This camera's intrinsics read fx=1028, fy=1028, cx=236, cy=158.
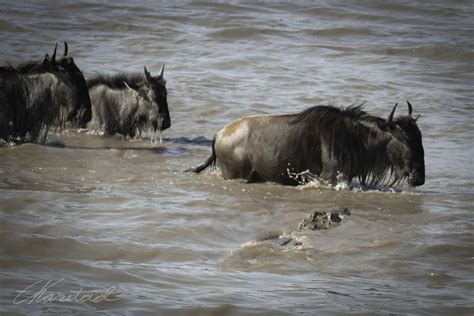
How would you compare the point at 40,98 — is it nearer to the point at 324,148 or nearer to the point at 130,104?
the point at 130,104

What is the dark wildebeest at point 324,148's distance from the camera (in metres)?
10.9

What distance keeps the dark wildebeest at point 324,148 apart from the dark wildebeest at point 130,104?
10.3 ft

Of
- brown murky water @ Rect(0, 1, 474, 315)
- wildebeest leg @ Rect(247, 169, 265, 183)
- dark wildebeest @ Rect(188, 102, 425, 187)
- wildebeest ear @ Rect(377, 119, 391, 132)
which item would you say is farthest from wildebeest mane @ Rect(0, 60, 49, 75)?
wildebeest ear @ Rect(377, 119, 391, 132)

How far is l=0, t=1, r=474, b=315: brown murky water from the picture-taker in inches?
268

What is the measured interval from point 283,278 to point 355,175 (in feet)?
13.1

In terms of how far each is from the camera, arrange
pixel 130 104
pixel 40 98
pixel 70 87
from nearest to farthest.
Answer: pixel 40 98 → pixel 70 87 → pixel 130 104

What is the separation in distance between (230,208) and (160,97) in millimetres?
4909

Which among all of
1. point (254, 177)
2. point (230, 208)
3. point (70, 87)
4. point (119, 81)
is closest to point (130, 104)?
point (119, 81)

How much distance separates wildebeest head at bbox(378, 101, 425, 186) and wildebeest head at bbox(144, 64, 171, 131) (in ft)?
12.9

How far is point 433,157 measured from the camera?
12930mm

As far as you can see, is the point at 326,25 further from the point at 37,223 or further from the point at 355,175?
the point at 37,223

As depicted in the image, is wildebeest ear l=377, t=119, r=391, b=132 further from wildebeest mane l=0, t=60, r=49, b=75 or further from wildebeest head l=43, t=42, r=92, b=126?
wildebeest mane l=0, t=60, r=49, b=75

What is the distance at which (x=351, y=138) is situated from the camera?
11.0 metres

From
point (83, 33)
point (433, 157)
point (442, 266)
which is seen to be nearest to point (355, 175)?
point (433, 157)
